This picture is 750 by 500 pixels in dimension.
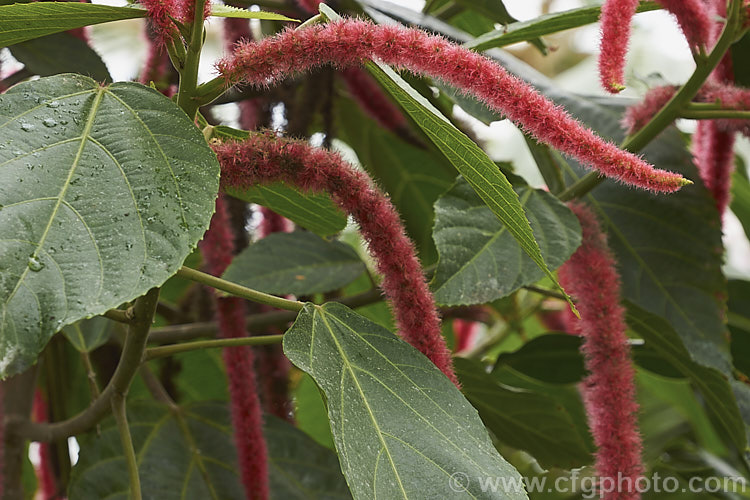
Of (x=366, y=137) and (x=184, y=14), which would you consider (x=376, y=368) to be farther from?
(x=366, y=137)

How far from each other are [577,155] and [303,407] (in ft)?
2.05

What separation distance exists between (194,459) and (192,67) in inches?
12.9

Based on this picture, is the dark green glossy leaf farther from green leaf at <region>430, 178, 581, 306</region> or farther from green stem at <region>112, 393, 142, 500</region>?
green stem at <region>112, 393, 142, 500</region>

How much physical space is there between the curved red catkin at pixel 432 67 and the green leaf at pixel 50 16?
2.6 inches

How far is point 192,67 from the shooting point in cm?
38

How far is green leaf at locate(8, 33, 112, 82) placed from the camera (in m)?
0.54

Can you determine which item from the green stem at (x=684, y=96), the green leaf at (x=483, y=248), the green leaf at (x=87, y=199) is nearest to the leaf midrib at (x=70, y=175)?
the green leaf at (x=87, y=199)

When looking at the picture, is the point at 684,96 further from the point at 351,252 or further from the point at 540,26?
the point at 351,252

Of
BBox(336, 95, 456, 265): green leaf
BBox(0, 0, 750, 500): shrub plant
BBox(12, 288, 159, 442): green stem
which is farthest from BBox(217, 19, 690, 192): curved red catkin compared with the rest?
BBox(336, 95, 456, 265): green leaf

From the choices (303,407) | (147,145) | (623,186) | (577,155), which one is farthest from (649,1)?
(303,407)

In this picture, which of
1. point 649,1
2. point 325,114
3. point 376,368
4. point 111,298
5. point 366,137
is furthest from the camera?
point 366,137

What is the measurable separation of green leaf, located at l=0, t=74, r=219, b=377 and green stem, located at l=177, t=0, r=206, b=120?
16 mm

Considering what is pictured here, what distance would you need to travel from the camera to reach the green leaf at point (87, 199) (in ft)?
0.98

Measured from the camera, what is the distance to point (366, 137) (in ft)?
2.96
